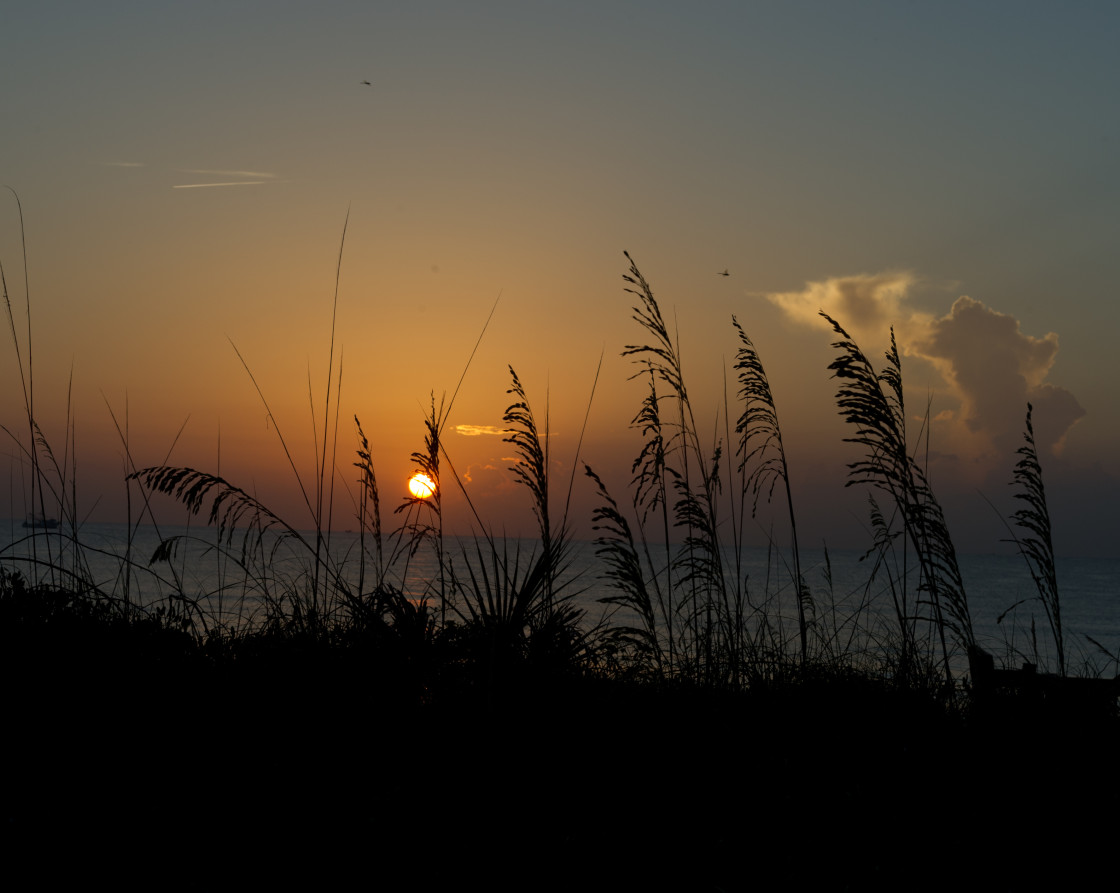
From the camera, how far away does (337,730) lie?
2740 millimetres

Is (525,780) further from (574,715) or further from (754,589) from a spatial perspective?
(754,589)

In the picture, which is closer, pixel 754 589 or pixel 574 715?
pixel 574 715

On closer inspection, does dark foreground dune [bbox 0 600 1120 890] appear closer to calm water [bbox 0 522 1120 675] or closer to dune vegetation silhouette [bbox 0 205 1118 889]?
dune vegetation silhouette [bbox 0 205 1118 889]

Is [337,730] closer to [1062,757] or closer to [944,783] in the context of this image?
[944,783]

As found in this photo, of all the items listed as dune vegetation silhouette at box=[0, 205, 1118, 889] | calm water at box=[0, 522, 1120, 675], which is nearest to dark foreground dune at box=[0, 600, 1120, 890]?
dune vegetation silhouette at box=[0, 205, 1118, 889]

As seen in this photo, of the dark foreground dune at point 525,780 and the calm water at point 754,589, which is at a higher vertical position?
the calm water at point 754,589

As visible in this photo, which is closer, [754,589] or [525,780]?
[525,780]

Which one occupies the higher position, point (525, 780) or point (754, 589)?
point (754, 589)

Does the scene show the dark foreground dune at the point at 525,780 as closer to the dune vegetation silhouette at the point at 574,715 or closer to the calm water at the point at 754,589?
the dune vegetation silhouette at the point at 574,715

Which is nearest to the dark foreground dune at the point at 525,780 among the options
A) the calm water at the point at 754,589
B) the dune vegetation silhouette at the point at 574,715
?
the dune vegetation silhouette at the point at 574,715

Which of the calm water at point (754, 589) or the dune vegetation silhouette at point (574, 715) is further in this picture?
the calm water at point (754, 589)

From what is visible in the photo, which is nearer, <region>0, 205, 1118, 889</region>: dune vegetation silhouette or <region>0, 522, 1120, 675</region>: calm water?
<region>0, 205, 1118, 889</region>: dune vegetation silhouette

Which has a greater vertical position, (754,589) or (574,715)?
(754,589)

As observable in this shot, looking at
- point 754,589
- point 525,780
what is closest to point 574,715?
point 525,780
